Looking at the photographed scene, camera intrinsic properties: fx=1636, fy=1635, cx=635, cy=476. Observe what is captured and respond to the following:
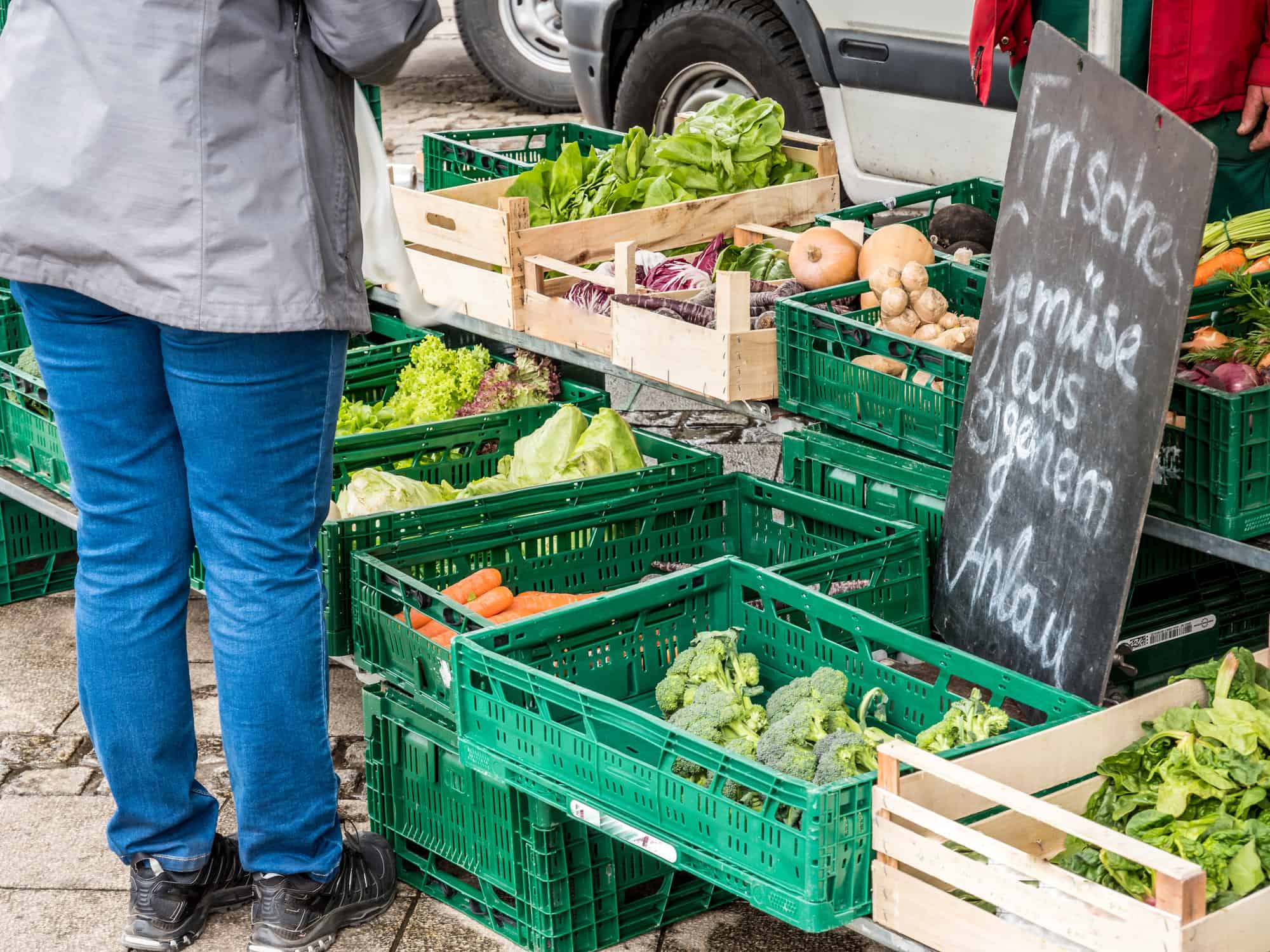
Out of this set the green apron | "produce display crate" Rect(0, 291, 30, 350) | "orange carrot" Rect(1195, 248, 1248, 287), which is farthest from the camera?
"produce display crate" Rect(0, 291, 30, 350)

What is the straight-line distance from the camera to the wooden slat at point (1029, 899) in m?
2.12

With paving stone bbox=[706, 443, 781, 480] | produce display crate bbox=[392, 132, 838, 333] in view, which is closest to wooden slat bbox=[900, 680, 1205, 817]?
produce display crate bbox=[392, 132, 838, 333]

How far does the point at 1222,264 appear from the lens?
3.65 m

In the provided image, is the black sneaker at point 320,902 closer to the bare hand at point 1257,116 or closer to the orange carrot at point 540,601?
the orange carrot at point 540,601

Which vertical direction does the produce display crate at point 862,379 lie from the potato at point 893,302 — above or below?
below

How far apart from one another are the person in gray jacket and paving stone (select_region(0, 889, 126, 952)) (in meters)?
0.11

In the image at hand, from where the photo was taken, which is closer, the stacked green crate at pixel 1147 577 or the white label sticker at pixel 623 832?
the white label sticker at pixel 623 832

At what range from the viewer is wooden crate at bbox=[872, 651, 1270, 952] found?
2.12 metres

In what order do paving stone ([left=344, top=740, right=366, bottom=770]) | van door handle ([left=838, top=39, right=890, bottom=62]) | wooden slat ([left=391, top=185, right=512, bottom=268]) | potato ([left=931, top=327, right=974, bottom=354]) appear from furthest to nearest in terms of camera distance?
van door handle ([left=838, top=39, right=890, bottom=62]) → wooden slat ([left=391, top=185, right=512, bottom=268]) → paving stone ([left=344, top=740, right=366, bottom=770]) → potato ([left=931, top=327, right=974, bottom=354])

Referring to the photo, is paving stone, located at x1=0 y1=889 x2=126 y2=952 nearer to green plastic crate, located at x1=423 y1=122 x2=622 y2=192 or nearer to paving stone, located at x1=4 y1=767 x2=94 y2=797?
paving stone, located at x1=4 y1=767 x2=94 y2=797

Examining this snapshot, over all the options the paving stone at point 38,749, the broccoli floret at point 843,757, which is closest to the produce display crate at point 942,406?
the broccoli floret at point 843,757

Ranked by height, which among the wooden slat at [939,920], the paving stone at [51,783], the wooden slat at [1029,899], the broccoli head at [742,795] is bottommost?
the paving stone at [51,783]

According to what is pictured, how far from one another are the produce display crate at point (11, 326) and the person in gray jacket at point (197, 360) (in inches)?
101

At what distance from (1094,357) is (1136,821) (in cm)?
92
